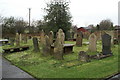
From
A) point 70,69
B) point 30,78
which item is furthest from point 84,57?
point 30,78

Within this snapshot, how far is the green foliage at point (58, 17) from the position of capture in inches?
1148

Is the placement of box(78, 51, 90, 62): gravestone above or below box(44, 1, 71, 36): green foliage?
below

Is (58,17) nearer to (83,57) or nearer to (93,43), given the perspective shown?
(93,43)

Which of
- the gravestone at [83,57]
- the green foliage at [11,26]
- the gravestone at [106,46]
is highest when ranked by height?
the green foliage at [11,26]

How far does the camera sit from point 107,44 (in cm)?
1074

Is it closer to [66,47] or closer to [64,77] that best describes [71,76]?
[64,77]

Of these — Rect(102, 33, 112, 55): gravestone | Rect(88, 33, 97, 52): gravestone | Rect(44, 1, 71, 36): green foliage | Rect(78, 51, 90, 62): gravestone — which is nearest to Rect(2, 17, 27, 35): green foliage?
Rect(44, 1, 71, 36): green foliage

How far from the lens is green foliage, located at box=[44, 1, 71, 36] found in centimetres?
2917

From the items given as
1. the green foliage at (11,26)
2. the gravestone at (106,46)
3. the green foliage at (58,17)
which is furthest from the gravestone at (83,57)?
the green foliage at (11,26)

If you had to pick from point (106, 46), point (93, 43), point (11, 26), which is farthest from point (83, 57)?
point (11, 26)

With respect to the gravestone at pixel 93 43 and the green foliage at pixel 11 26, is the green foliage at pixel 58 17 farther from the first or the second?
the gravestone at pixel 93 43

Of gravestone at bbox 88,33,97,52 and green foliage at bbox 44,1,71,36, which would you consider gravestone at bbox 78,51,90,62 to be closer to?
gravestone at bbox 88,33,97,52

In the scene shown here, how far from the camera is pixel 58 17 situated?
2911 centimetres

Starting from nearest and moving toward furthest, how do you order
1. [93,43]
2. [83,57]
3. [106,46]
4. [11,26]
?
[83,57], [106,46], [93,43], [11,26]
